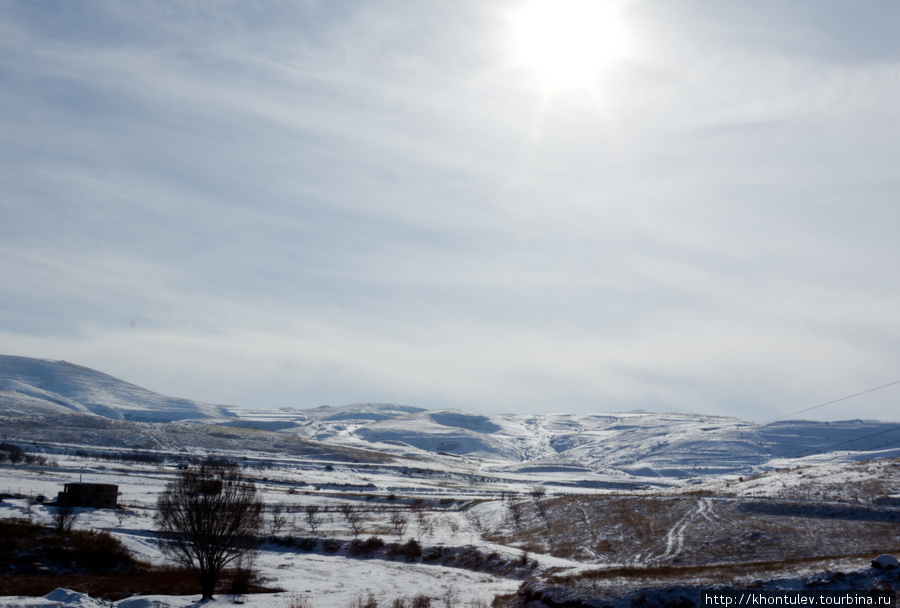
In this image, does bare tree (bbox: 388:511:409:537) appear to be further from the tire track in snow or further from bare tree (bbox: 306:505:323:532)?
the tire track in snow

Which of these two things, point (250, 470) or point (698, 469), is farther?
point (698, 469)

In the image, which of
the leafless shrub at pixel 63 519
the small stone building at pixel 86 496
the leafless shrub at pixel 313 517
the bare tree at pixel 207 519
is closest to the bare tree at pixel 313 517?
the leafless shrub at pixel 313 517

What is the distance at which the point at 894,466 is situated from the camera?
57562 millimetres


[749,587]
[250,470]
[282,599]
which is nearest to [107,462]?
[250,470]

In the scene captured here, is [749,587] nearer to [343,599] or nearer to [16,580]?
[343,599]

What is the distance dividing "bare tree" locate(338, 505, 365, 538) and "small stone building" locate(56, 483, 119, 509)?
2187 cm

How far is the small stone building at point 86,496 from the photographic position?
2168 inches

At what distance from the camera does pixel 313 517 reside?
2611 inches

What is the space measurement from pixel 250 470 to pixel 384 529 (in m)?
60.2

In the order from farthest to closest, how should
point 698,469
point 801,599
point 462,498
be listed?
point 698,469, point 462,498, point 801,599

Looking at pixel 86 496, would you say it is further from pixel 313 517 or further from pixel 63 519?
pixel 313 517

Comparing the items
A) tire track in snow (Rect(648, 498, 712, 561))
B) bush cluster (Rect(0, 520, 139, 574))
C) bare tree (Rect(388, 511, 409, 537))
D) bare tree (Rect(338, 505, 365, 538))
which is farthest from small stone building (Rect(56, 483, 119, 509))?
tire track in snow (Rect(648, 498, 712, 561))

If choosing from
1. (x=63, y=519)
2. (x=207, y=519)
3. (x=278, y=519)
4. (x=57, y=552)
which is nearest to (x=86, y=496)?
(x=63, y=519)

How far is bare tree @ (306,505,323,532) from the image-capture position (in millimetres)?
62222
